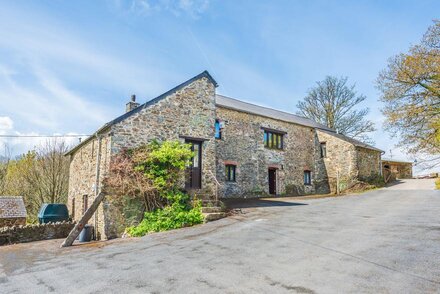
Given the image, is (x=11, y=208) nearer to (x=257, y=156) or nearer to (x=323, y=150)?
(x=257, y=156)

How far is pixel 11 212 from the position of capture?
1767cm

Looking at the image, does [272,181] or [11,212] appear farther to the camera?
[272,181]

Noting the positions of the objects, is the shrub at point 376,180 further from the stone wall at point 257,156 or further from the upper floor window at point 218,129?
the upper floor window at point 218,129

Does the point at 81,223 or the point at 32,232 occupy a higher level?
the point at 81,223

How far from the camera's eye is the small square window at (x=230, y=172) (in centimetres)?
1827

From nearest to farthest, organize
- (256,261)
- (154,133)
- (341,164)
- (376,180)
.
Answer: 1. (256,261)
2. (154,133)
3. (341,164)
4. (376,180)

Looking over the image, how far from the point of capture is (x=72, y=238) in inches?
407

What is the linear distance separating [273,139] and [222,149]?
514 centimetres

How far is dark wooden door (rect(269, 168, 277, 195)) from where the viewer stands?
21188mm

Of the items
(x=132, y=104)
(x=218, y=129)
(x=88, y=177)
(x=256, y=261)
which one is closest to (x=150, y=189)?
(x=88, y=177)

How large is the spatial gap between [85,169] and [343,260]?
42.0 ft

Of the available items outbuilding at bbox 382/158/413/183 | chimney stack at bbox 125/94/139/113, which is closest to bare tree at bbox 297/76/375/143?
outbuilding at bbox 382/158/413/183


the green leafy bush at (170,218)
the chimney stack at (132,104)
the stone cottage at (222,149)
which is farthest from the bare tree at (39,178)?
the green leafy bush at (170,218)

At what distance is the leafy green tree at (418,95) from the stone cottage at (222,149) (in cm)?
601
